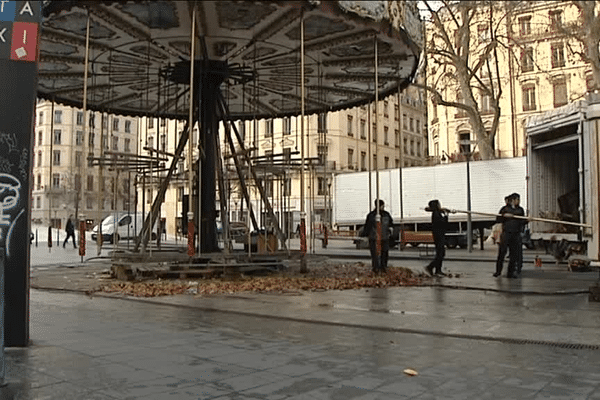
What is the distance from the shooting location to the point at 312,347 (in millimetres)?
5879

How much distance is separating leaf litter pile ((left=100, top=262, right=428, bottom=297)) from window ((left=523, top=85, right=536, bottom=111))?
4681 cm

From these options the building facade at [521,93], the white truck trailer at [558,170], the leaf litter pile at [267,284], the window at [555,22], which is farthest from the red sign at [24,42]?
the building facade at [521,93]

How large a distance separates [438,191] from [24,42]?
2597 centimetres

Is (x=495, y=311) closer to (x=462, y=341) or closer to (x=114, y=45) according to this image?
(x=462, y=341)

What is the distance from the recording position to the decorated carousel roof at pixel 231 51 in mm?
12812

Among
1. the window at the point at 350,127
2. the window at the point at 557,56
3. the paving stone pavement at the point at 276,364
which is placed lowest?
the paving stone pavement at the point at 276,364

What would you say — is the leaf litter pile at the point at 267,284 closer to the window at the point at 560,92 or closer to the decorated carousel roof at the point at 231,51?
the decorated carousel roof at the point at 231,51

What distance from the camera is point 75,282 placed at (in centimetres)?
1263

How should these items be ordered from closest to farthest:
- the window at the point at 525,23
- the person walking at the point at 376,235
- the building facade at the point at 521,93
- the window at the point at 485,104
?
1. the person walking at the point at 376,235
2. the window at the point at 525,23
3. the building facade at the point at 521,93
4. the window at the point at 485,104

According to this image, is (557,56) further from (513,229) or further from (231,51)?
(513,229)

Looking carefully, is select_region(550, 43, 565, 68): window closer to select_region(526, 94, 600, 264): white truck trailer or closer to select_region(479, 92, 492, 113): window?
select_region(479, 92, 492, 113): window

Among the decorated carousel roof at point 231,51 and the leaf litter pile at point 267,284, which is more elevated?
the decorated carousel roof at point 231,51

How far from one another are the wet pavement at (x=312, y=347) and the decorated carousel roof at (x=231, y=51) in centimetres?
624

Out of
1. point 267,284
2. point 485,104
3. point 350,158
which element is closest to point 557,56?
point 485,104
